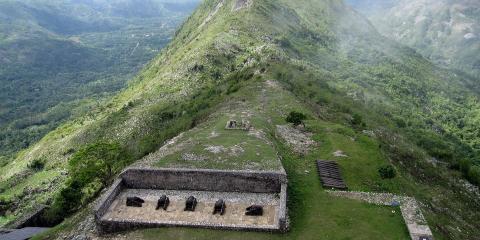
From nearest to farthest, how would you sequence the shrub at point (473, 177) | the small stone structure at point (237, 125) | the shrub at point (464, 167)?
the small stone structure at point (237, 125), the shrub at point (473, 177), the shrub at point (464, 167)

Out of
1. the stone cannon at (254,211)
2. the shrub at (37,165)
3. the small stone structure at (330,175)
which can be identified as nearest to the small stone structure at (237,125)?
the small stone structure at (330,175)

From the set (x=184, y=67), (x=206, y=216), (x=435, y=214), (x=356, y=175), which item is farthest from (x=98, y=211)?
(x=184, y=67)

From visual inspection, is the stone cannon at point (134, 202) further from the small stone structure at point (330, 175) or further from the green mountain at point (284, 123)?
the small stone structure at point (330, 175)

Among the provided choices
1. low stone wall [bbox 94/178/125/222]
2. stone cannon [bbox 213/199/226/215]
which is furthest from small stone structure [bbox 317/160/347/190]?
low stone wall [bbox 94/178/125/222]

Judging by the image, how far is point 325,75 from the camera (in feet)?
403

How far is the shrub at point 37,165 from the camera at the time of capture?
95375 millimetres

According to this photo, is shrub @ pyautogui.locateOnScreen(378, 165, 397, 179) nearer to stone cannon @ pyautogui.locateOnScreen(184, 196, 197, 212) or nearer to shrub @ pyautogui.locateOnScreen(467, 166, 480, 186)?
stone cannon @ pyautogui.locateOnScreen(184, 196, 197, 212)

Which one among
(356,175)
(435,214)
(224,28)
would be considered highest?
(224,28)

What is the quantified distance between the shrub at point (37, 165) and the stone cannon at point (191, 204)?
6797cm

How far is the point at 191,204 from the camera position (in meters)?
37.6

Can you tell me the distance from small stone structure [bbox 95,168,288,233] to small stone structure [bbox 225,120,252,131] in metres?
14.1

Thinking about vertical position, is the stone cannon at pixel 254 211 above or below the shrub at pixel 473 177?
above

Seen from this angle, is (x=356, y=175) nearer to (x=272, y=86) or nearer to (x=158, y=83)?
(x=272, y=86)

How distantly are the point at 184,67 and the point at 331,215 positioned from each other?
3144 inches
